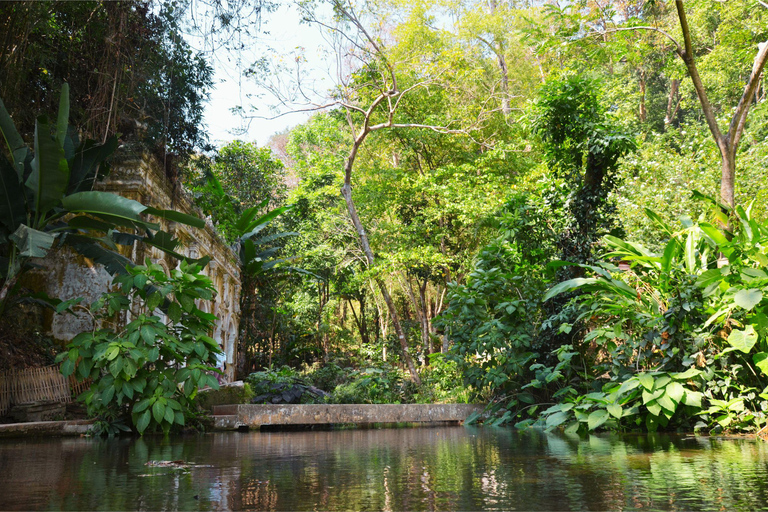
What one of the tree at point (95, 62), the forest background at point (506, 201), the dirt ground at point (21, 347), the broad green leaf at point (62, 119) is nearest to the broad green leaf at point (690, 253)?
the forest background at point (506, 201)

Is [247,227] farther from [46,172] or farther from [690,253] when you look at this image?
[690,253]

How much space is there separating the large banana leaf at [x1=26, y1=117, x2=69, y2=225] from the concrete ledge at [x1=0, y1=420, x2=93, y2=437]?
2.12 m

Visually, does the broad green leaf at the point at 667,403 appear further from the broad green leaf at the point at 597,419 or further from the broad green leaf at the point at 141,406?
the broad green leaf at the point at 141,406

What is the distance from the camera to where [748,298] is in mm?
4684

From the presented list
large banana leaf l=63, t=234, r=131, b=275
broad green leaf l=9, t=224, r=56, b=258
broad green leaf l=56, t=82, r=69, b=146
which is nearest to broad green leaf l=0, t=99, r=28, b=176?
broad green leaf l=56, t=82, r=69, b=146

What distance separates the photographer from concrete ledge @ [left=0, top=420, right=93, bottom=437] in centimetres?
584

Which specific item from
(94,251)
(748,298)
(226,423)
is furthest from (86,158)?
(748,298)

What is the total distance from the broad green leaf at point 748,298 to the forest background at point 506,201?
16 millimetres

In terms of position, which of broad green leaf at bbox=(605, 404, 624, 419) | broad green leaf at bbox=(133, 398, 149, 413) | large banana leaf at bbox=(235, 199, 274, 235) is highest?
large banana leaf at bbox=(235, 199, 274, 235)

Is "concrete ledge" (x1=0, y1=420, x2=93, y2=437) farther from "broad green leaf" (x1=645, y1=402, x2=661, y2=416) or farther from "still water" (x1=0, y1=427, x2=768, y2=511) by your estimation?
"broad green leaf" (x1=645, y1=402, x2=661, y2=416)

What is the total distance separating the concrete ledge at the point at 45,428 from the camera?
584cm

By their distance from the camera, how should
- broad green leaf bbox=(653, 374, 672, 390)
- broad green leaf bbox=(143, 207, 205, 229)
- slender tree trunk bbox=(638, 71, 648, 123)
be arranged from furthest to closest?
1. slender tree trunk bbox=(638, 71, 648, 123)
2. broad green leaf bbox=(143, 207, 205, 229)
3. broad green leaf bbox=(653, 374, 672, 390)

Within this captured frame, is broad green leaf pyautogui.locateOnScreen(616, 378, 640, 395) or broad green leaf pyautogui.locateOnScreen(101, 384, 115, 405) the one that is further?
broad green leaf pyautogui.locateOnScreen(101, 384, 115, 405)

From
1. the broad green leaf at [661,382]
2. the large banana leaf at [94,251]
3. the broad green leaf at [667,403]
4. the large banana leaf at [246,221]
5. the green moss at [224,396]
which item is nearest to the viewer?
the broad green leaf at [667,403]
